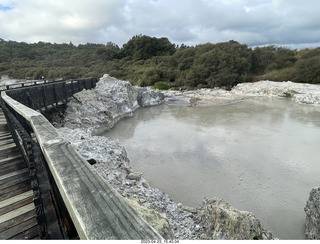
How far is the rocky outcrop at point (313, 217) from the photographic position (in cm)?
417

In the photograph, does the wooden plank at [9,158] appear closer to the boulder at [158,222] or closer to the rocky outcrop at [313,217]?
the boulder at [158,222]

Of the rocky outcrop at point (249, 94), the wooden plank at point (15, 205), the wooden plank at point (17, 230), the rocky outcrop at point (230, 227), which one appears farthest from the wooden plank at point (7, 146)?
the rocky outcrop at point (249, 94)

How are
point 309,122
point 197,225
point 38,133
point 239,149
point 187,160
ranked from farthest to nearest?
point 309,122 → point 239,149 → point 187,160 → point 197,225 → point 38,133

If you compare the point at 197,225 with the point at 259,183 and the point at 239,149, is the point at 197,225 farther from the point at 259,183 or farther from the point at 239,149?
the point at 239,149

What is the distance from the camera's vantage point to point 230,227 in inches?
139

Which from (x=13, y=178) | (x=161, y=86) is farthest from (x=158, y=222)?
(x=161, y=86)

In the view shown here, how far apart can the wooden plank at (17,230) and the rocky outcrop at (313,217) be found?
17.5ft

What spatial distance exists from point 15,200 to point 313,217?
571 cm

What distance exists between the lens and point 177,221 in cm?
429

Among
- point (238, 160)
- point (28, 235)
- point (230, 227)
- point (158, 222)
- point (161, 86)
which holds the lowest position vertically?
point (238, 160)

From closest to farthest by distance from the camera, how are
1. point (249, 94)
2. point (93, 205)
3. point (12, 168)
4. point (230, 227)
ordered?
point (93, 205)
point (12, 168)
point (230, 227)
point (249, 94)

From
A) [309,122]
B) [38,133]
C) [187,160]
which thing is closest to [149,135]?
[187,160]

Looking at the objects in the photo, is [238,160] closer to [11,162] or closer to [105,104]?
[11,162]

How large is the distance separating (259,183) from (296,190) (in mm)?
1099
